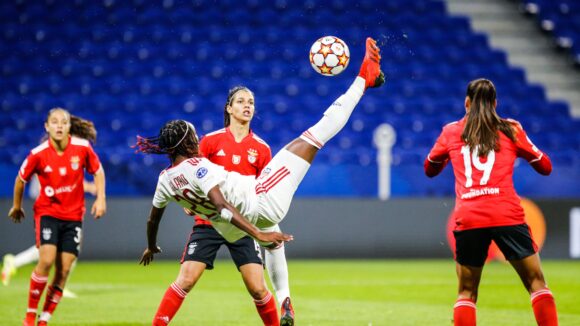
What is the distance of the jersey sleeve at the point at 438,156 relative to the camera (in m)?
6.23

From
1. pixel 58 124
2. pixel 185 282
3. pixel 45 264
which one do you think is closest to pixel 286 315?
pixel 185 282

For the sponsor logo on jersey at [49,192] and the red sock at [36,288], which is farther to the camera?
the sponsor logo on jersey at [49,192]

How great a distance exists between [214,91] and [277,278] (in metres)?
12.9

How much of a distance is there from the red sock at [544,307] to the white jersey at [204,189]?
203 centimetres

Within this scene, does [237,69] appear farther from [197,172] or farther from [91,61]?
[197,172]

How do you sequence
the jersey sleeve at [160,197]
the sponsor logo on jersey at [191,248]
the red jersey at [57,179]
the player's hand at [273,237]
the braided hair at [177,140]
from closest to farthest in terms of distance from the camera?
1. the player's hand at [273,237]
2. the braided hair at [177,140]
3. the jersey sleeve at [160,197]
4. the sponsor logo on jersey at [191,248]
5. the red jersey at [57,179]

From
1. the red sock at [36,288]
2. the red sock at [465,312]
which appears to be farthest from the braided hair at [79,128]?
the red sock at [465,312]

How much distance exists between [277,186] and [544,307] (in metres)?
2.07

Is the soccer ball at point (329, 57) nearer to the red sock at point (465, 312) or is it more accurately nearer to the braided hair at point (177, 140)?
the braided hair at point (177, 140)

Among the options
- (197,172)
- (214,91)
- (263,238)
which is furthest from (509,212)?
(214,91)

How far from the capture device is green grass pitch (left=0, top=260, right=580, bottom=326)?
29.3 feet

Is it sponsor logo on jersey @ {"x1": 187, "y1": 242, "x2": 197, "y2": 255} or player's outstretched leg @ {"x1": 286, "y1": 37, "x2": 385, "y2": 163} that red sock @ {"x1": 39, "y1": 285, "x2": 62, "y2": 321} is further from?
player's outstretched leg @ {"x1": 286, "y1": 37, "x2": 385, "y2": 163}

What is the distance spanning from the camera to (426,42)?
69.4 ft

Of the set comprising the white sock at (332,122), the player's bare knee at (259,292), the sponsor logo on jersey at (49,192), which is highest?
the white sock at (332,122)
